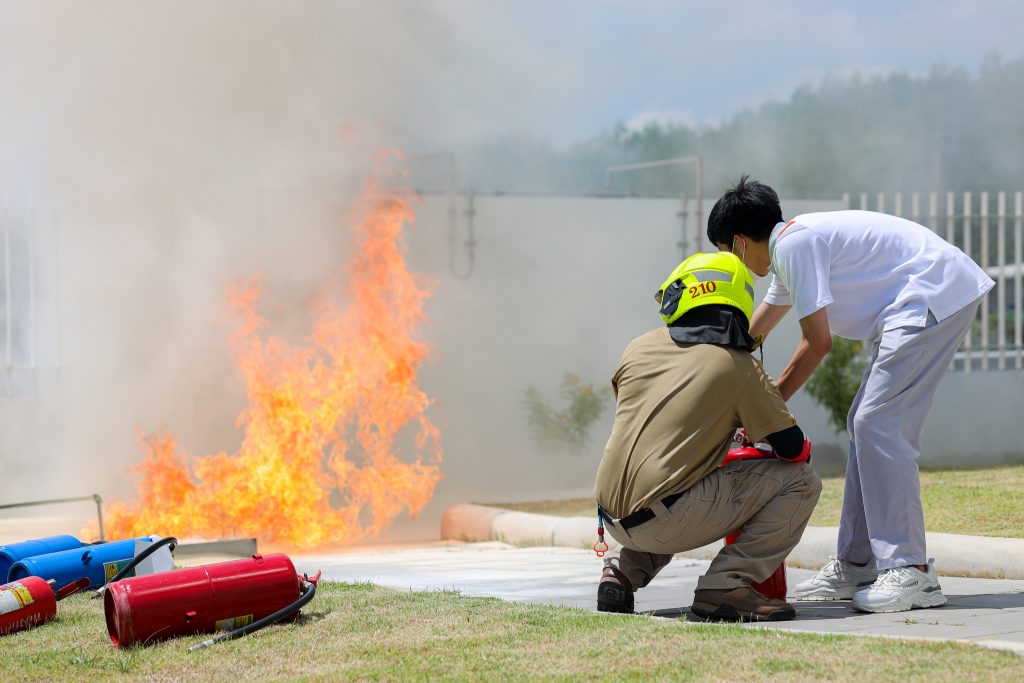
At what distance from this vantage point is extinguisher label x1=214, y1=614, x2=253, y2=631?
461 cm

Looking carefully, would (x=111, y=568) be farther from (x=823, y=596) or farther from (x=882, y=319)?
(x=882, y=319)

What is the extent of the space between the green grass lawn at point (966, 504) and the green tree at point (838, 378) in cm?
384

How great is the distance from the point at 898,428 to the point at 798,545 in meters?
1.99

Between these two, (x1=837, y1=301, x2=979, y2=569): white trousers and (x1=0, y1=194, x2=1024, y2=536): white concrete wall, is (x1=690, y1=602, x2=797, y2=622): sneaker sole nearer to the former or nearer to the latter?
(x1=837, y1=301, x2=979, y2=569): white trousers

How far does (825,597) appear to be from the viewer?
5.01 metres

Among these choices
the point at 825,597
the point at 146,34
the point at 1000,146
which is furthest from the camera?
the point at 1000,146

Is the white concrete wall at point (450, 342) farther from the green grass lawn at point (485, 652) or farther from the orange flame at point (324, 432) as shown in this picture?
the green grass lawn at point (485, 652)

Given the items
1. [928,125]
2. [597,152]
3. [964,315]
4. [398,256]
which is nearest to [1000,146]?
[928,125]

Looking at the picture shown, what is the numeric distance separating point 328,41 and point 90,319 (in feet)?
11.0

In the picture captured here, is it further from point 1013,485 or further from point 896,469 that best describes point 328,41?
point 896,469

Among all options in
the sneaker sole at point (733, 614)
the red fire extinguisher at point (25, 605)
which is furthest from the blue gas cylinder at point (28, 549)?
the sneaker sole at point (733, 614)

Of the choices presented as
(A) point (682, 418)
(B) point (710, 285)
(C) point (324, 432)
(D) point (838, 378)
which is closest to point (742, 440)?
(A) point (682, 418)

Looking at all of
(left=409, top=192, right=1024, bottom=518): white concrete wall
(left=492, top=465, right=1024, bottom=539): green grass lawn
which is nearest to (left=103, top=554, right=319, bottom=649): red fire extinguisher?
(left=492, top=465, right=1024, bottom=539): green grass lawn

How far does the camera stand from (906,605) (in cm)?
450
